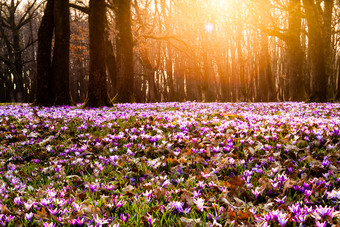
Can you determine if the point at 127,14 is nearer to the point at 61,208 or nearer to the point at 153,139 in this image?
the point at 153,139

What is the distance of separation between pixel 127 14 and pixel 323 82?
38.7 feet

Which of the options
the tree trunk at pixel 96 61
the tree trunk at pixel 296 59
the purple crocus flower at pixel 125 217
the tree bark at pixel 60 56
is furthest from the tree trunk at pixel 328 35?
the purple crocus flower at pixel 125 217

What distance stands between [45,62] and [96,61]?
3.49 meters

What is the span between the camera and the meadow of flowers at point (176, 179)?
2135mm

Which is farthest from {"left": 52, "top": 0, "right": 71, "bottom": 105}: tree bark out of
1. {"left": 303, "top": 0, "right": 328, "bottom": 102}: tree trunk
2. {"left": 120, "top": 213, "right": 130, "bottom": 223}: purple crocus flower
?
{"left": 303, "top": 0, "right": 328, "bottom": 102}: tree trunk

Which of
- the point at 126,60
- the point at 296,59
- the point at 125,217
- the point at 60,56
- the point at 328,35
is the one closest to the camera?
the point at 125,217

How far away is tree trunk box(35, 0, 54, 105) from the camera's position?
43.4 feet

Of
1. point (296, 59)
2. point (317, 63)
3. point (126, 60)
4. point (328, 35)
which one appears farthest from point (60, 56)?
point (328, 35)

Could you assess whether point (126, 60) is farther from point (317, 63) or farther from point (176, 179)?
point (176, 179)

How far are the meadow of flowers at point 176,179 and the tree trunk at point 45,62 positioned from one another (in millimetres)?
8011

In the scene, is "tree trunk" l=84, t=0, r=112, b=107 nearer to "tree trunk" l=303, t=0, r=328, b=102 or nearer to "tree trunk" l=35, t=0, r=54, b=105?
"tree trunk" l=35, t=0, r=54, b=105

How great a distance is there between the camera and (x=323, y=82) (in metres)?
13.0

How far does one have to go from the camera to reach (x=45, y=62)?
13.6m

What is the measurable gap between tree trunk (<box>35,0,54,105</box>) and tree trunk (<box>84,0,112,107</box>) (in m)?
2.74
